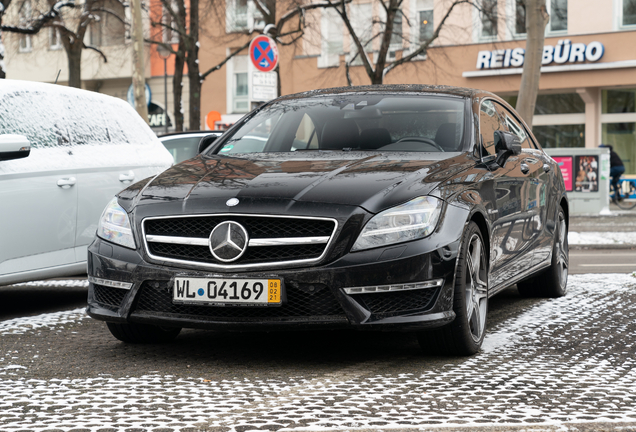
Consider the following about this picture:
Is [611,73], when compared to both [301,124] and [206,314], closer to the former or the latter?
[301,124]

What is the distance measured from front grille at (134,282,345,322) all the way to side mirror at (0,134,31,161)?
6.14 ft

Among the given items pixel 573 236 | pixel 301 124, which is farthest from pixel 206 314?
pixel 573 236

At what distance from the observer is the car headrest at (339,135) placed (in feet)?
20.2

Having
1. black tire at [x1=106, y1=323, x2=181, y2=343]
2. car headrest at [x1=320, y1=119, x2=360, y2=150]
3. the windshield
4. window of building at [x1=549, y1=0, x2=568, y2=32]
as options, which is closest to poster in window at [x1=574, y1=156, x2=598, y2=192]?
window of building at [x1=549, y1=0, x2=568, y2=32]

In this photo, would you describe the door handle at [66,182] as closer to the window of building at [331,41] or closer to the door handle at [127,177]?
the door handle at [127,177]

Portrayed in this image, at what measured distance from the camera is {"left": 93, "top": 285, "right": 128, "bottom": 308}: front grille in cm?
520

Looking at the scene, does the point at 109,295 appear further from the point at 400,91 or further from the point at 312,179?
the point at 400,91

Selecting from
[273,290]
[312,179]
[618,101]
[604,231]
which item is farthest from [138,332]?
[618,101]

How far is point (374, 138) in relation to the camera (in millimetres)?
6160

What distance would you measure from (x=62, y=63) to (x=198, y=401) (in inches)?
1563

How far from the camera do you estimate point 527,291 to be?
26.1 ft

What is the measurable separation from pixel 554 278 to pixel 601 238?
805 centimetres

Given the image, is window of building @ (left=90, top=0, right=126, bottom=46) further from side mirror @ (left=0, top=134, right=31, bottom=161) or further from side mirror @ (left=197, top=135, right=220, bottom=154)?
side mirror @ (left=0, top=134, right=31, bottom=161)

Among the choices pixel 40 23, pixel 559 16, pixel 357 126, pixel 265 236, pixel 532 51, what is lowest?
pixel 265 236
